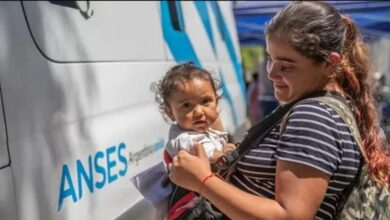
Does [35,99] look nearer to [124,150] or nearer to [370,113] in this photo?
[124,150]

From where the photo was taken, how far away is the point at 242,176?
1.50 meters

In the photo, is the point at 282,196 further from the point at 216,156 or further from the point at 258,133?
the point at 216,156

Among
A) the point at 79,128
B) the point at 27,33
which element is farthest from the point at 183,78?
the point at 27,33

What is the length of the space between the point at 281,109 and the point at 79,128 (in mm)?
757

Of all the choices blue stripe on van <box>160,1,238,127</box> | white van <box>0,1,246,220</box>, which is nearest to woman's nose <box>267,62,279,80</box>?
white van <box>0,1,246,220</box>

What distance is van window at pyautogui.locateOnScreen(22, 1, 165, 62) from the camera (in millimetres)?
1798

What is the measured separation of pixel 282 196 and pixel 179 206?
0.45 meters

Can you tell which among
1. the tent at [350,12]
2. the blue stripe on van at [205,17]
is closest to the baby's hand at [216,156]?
the blue stripe on van at [205,17]

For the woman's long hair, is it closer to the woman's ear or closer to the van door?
the woman's ear

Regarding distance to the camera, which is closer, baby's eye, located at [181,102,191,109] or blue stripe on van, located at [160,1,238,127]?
baby's eye, located at [181,102,191,109]

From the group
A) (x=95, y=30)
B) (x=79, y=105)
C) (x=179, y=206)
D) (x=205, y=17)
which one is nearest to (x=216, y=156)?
(x=179, y=206)

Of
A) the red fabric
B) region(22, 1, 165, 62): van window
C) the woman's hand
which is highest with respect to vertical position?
region(22, 1, 165, 62): van window

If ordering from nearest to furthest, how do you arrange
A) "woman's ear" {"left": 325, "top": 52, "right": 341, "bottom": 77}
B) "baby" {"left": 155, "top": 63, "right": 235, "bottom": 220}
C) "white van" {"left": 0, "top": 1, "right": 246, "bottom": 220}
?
"woman's ear" {"left": 325, "top": 52, "right": 341, "bottom": 77}
"white van" {"left": 0, "top": 1, "right": 246, "bottom": 220}
"baby" {"left": 155, "top": 63, "right": 235, "bottom": 220}

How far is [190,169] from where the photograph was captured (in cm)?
145
